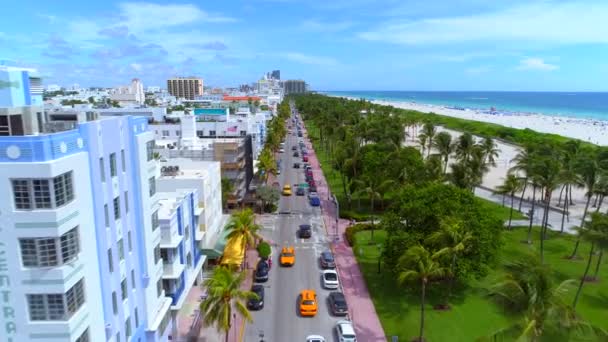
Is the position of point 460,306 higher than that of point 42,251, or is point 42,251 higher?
point 42,251

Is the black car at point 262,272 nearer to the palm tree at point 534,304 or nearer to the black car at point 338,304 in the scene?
the black car at point 338,304

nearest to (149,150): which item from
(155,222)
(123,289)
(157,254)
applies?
(155,222)

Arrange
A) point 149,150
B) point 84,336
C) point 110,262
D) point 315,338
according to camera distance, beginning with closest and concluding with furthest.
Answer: point 84,336
point 110,262
point 149,150
point 315,338

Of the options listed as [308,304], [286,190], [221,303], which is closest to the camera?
[221,303]

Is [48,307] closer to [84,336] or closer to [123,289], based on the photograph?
[84,336]

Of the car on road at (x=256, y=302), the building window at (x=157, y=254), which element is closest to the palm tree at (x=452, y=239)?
the car on road at (x=256, y=302)

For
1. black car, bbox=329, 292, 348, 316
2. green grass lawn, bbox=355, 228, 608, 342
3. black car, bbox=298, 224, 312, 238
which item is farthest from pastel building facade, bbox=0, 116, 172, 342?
black car, bbox=298, 224, 312, 238

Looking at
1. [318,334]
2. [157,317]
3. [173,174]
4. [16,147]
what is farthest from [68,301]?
[173,174]
